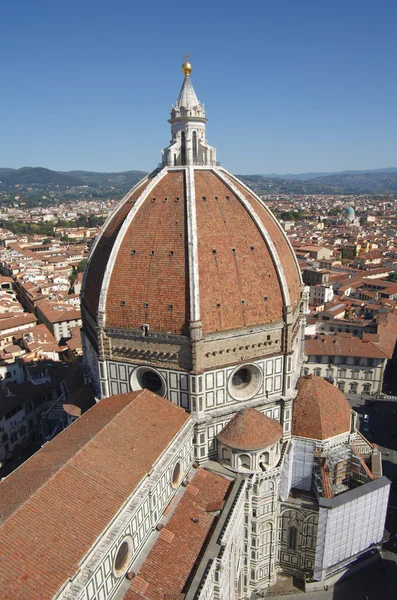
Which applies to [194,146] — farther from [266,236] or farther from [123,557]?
[123,557]

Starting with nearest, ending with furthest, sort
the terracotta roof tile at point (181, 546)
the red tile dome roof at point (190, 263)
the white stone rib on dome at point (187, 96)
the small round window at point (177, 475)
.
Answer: the terracotta roof tile at point (181, 546) < the small round window at point (177, 475) < the red tile dome roof at point (190, 263) < the white stone rib on dome at point (187, 96)

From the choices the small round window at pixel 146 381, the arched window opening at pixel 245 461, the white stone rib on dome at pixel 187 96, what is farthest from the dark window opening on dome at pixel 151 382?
the white stone rib on dome at pixel 187 96

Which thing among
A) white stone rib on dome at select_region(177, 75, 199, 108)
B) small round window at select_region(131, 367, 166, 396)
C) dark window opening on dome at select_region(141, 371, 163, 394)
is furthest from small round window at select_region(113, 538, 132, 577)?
white stone rib on dome at select_region(177, 75, 199, 108)

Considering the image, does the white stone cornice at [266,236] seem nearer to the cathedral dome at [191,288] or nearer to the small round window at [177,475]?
the cathedral dome at [191,288]

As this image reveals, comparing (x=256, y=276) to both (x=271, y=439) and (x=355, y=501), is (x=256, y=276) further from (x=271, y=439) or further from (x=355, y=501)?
(x=355, y=501)

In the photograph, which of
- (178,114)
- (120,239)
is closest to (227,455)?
(120,239)

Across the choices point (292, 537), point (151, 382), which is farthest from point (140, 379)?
point (292, 537)
